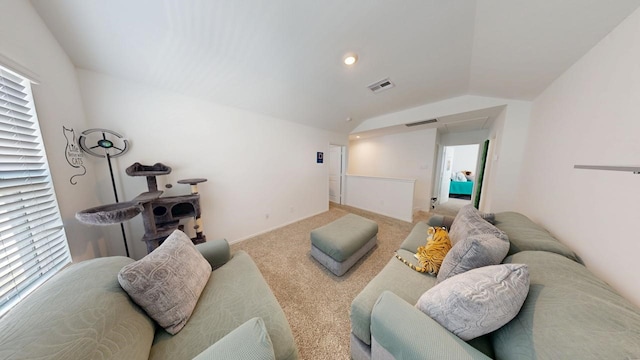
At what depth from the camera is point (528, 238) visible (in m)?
1.16

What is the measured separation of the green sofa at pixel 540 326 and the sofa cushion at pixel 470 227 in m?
0.19

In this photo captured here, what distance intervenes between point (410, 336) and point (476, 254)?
2.07 ft

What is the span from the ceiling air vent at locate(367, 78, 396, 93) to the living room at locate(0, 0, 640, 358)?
115 mm

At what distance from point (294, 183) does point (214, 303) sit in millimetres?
2379

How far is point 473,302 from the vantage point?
710 mm

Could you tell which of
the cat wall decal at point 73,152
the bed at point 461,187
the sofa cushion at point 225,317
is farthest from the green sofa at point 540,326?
the bed at point 461,187

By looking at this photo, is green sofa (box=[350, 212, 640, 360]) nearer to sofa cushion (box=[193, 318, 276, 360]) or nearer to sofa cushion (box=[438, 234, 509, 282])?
sofa cushion (box=[438, 234, 509, 282])

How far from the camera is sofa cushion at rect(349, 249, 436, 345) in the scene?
3.23 feet

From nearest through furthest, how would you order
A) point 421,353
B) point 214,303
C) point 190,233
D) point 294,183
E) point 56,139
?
point 421,353 < point 214,303 < point 56,139 < point 190,233 < point 294,183

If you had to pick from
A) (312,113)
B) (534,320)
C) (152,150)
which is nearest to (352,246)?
(534,320)

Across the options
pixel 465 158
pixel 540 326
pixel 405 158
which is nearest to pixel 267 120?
pixel 540 326

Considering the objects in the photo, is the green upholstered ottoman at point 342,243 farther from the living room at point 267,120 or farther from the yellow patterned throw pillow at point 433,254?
the living room at point 267,120

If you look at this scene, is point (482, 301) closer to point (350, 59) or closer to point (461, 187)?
point (350, 59)

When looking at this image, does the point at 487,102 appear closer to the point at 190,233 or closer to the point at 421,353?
the point at 421,353
